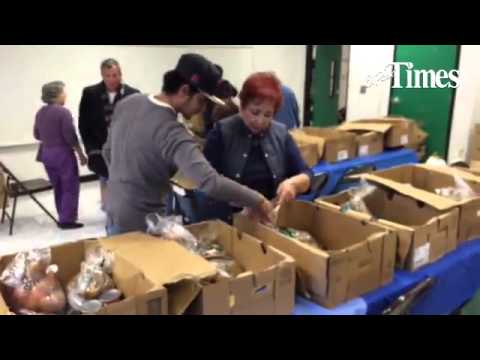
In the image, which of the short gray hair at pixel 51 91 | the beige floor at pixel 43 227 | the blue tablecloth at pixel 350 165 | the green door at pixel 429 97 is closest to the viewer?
the blue tablecloth at pixel 350 165

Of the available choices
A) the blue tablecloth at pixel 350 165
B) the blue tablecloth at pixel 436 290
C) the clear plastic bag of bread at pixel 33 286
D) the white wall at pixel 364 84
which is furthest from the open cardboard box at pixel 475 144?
the clear plastic bag of bread at pixel 33 286

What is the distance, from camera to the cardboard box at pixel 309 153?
11.3 feet

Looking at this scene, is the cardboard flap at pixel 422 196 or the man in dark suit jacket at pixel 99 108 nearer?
the cardboard flap at pixel 422 196

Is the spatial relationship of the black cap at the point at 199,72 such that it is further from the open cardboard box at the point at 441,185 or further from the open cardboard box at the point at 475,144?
the open cardboard box at the point at 475,144

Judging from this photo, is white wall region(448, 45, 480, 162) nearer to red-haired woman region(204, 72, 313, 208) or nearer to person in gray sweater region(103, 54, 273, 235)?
red-haired woman region(204, 72, 313, 208)

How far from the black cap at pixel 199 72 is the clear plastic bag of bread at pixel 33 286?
2.23 feet

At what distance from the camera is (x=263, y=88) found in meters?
1.89

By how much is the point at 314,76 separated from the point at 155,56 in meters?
2.24

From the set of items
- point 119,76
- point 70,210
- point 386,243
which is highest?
point 119,76

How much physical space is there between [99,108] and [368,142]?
203 cm

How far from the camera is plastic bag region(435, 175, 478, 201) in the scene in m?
2.23
